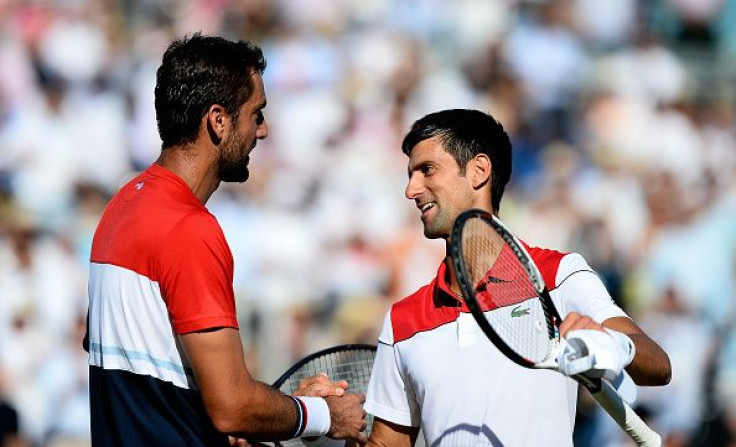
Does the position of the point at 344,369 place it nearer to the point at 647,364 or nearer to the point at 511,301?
the point at 511,301

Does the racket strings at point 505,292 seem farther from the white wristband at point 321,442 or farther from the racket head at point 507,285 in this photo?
the white wristband at point 321,442

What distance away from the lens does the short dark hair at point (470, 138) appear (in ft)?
14.3

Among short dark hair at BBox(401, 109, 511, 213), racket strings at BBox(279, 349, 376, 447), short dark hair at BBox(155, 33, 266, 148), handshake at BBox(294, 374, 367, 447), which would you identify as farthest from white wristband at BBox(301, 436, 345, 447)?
short dark hair at BBox(155, 33, 266, 148)

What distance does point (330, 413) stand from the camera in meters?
3.93

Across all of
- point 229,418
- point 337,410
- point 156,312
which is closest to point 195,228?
point 156,312

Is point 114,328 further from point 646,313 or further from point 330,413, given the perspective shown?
point 646,313

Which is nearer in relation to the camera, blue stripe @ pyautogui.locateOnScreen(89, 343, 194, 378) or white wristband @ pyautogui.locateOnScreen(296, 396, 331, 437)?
blue stripe @ pyautogui.locateOnScreen(89, 343, 194, 378)

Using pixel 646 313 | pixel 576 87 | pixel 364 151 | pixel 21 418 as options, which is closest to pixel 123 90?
pixel 364 151

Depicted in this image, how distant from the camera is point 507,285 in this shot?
13.2 feet

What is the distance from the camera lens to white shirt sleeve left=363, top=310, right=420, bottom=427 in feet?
13.9

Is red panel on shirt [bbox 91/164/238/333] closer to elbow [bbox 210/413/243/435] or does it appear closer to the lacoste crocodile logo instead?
elbow [bbox 210/413/243/435]

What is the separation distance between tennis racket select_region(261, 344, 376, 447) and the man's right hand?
44 cm

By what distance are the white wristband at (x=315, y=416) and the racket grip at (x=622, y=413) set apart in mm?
906

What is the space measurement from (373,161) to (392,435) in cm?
539
